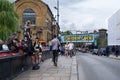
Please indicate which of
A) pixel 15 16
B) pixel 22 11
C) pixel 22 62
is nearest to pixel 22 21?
pixel 22 11

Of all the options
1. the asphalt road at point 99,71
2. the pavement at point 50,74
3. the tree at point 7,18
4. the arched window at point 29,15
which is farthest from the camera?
the arched window at point 29,15

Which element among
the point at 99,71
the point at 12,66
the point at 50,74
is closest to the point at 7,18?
the point at 99,71

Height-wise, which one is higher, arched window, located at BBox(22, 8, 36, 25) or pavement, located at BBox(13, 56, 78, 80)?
arched window, located at BBox(22, 8, 36, 25)

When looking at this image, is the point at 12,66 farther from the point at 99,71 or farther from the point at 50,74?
the point at 99,71

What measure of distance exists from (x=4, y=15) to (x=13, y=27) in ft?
7.08

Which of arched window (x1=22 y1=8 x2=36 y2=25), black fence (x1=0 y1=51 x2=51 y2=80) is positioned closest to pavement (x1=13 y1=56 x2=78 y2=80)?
black fence (x1=0 y1=51 x2=51 y2=80)

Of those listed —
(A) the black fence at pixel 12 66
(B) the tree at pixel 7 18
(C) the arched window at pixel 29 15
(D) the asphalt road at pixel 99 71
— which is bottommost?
(D) the asphalt road at pixel 99 71

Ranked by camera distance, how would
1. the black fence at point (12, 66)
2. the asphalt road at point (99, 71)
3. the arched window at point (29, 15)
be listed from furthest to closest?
the arched window at point (29, 15) → the asphalt road at point (99, 71) → the black fence at point (12, 66)

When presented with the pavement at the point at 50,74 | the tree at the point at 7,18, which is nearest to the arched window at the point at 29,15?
the tree at the point at 7,18

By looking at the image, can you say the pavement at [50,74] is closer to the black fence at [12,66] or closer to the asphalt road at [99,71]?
the black fence at [12,66]

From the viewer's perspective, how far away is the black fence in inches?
493

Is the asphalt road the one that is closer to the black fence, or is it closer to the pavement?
the pavement

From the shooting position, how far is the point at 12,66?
46.4ft

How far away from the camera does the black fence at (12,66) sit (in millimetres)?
12516
